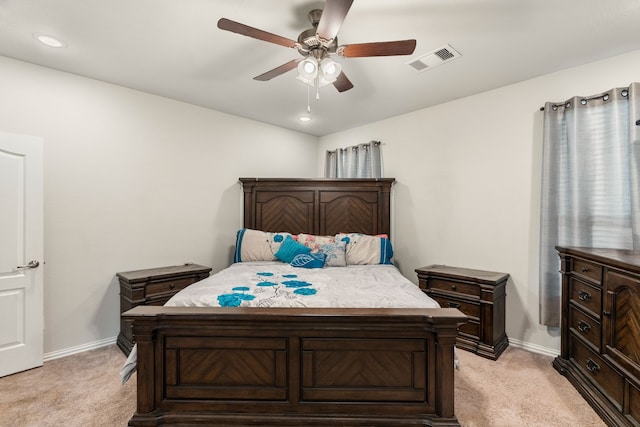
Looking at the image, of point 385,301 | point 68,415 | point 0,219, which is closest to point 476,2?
point 385,301

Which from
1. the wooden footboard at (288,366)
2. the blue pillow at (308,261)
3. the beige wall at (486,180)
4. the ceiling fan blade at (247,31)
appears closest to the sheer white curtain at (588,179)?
the beige wall at (486,180)

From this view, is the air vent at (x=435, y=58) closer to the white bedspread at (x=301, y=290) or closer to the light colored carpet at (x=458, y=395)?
the white bedspread at (x=301, y=290)

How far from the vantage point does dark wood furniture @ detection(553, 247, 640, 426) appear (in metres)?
1.72

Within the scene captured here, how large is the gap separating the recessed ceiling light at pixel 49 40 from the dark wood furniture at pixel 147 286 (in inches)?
78.8

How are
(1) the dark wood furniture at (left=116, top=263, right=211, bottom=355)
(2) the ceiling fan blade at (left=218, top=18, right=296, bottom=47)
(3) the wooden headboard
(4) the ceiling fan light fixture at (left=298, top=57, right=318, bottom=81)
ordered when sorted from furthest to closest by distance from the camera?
(3) the wooden headboard → (1) the dark wood furniture at (left=116, top=263, right=211, bottom=355) → (4) the ceiling fan light fixture at (left=298, top=57, right=318, bottom=81) → (2) the ceiling fan blade at (left=218, top=18, right=296, bottom=47)

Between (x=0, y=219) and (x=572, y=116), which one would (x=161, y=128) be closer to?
(x=0, y=219)

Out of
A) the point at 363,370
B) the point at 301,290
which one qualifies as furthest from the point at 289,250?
the point at 363,370

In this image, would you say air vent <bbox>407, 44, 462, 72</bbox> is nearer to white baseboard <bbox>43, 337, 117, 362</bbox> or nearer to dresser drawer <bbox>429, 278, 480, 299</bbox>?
dresser drawer <bbox>429, 278, 480, 299</bbox>

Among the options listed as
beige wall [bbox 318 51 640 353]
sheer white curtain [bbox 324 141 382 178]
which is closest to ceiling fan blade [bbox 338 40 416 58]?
beige wall [bbox 318 51 640 353]

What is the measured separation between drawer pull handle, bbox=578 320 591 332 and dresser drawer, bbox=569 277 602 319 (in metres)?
0.12

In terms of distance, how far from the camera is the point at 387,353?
1.75 m

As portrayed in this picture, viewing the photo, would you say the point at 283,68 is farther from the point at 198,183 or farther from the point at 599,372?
the point at 599,372

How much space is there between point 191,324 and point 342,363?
93 cm

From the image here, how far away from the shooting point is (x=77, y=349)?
2.82 meters
